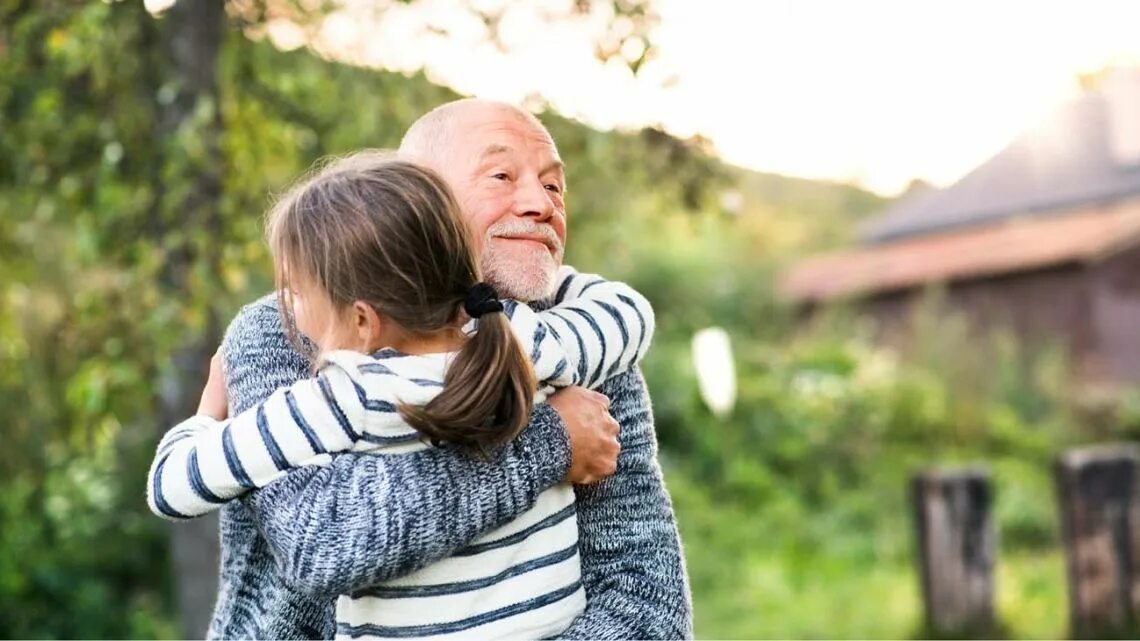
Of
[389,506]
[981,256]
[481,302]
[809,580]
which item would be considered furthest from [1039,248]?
[389,506]

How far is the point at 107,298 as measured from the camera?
423 cm

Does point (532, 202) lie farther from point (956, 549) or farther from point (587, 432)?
point (956, 549)

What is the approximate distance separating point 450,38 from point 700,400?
6.85 metres

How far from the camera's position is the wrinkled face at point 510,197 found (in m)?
1.77

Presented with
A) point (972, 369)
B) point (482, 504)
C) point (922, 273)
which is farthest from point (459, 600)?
point (922, 273)

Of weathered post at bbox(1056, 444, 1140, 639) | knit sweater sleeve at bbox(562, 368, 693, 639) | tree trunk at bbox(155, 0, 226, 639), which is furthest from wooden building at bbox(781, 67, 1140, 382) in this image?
knit sweater sleeve at bbox(562, 368, 693, 639)

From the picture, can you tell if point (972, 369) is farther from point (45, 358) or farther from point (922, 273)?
point (45, 358)

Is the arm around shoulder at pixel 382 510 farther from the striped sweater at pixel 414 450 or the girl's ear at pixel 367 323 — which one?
the girl's ear at pixel 367 323

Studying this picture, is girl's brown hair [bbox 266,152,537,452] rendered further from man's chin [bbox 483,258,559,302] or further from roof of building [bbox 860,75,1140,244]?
roof of building [bbox 860,75,1140,244]

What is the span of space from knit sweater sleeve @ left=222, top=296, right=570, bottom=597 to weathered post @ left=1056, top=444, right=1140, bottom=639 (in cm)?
466

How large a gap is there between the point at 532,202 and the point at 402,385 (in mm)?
390

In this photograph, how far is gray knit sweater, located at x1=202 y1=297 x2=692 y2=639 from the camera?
150 centimetres

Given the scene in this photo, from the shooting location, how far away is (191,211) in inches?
155

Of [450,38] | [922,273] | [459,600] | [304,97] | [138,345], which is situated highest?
[922,273]
